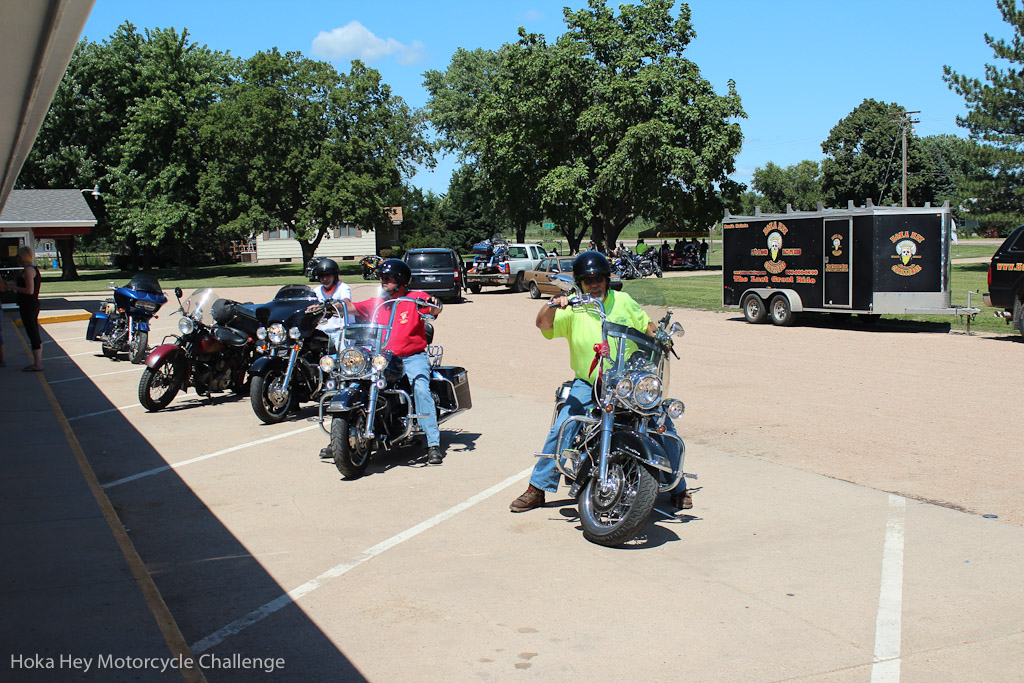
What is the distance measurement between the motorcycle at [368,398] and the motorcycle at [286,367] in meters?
1.60

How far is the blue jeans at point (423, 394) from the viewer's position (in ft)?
25.1

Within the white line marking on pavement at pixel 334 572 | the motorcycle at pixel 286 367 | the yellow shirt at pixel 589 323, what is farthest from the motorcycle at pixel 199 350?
the yellow shirt at pixel 589 323

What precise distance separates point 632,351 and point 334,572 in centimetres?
230

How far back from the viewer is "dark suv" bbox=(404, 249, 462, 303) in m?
28.6

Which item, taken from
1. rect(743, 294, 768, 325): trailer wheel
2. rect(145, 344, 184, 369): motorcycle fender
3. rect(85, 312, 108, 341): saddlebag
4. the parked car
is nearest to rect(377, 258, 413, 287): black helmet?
rect(145, 344, 184, 369): motorcycle fender

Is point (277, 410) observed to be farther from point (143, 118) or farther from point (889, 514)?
point (143, 118)

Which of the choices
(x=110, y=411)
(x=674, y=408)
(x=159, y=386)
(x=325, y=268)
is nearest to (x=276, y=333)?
(x=325, y=268)

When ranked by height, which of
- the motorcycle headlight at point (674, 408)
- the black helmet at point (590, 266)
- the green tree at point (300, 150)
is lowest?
the motorcycle headlight at point (674, 408)

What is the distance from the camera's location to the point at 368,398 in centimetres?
734

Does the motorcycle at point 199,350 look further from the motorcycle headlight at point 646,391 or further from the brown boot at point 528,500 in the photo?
the motorcycle headlight at point 646,391

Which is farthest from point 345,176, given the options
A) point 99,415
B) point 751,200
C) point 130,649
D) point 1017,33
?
point 751,200

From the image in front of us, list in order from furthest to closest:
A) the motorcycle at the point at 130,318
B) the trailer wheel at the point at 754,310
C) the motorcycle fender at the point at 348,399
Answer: the trailer wheel at the point at 754,310
the motorcycle at the point at 130,318
the motorcycle fender at the point at 348,399

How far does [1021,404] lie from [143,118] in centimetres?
5193

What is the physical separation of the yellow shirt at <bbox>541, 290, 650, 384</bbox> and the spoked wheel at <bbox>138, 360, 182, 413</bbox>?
615 centimetres
